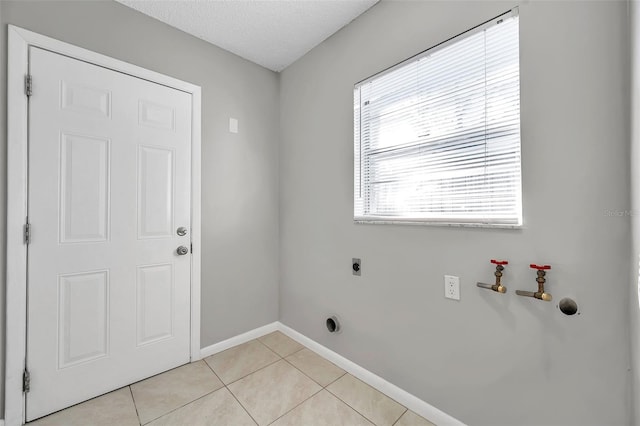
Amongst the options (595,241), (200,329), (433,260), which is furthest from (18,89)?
(595,241)

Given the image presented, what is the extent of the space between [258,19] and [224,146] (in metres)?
0.98

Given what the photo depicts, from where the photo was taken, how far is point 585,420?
105 cm

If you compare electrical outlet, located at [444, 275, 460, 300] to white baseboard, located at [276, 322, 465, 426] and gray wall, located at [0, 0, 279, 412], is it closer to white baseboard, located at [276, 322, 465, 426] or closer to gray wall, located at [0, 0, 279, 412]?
white baseboard, located at [276, 322, 465, 426]

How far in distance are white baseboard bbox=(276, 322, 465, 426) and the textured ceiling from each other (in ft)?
8.23

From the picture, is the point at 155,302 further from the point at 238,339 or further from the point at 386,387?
the point at 386,387

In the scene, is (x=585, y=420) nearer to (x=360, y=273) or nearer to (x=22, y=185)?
(x=360, y=273)

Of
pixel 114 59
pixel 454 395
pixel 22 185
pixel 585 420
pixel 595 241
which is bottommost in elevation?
pixel 454 395

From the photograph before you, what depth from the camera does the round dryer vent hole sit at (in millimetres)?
2031

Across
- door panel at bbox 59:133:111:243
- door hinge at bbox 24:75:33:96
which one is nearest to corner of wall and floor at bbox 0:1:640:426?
door hinge at bbox 24:75:33:96

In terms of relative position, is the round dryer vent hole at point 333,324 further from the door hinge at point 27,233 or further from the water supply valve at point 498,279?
the door hinge at point 27,233

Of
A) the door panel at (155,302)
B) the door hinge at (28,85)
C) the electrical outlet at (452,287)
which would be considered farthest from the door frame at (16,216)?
the electrical outlet at (452,287)

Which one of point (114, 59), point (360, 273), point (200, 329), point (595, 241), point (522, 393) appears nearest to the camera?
point (595, 241)

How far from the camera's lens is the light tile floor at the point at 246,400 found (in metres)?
1.50

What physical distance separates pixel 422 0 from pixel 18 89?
7.58 ft
